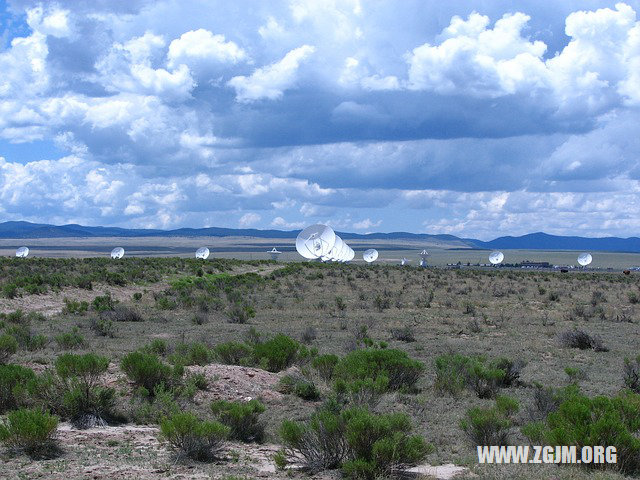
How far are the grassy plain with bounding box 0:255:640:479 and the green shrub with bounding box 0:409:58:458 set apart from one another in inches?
8.3

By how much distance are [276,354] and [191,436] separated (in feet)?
25.3

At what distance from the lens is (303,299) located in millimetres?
42562

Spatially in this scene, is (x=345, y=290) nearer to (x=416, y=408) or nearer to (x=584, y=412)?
(x=416, y=408)

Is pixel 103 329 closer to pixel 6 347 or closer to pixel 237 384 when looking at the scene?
pixel 6 347

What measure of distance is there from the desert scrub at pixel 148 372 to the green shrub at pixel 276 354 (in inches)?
135

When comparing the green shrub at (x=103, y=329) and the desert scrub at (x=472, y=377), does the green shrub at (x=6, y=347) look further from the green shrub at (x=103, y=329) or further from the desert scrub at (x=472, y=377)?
the desert scrub at (x=472, y=377)

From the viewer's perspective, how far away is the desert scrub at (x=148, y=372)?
14.8 metres

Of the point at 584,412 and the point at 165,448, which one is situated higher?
the point at 584,412

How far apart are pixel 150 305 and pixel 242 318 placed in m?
9.43

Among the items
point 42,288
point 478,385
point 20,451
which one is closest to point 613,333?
point 478,385

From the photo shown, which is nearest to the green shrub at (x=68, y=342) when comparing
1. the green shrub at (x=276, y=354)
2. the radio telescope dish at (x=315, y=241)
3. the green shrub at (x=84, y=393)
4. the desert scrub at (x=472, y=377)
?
the green shrub at (x=276, y=354)

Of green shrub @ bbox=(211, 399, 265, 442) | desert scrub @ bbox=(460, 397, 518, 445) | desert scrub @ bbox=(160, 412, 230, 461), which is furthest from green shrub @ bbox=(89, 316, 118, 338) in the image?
desert scrub @ bbox=(460, 397, 518, 445)

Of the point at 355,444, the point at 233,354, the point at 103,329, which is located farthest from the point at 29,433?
the point at 103,329

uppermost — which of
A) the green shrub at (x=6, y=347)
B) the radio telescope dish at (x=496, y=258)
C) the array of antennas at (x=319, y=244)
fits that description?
the array of antennas at (x=319, y=244)
